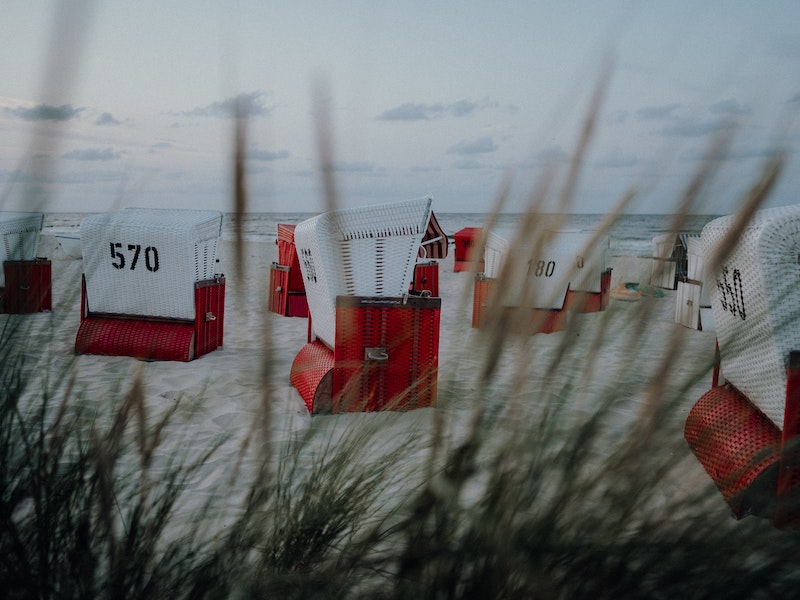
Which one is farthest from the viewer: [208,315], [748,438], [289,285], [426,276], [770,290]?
[426,276]

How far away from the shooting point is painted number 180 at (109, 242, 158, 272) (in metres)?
5.43

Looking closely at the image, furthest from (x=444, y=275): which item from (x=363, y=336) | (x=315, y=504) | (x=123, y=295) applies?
(x=315, y=504)

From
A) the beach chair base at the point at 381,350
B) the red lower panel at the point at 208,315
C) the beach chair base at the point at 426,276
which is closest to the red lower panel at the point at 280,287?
the beach chair base at the point at 426,276

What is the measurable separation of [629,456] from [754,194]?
1.23 feet

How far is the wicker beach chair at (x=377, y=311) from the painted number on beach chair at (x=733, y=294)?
1632 mm

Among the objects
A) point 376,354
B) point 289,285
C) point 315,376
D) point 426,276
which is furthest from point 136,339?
point 426,276

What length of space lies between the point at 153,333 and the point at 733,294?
4439 millimetres

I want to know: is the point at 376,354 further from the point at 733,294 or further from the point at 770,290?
the point at 770,290

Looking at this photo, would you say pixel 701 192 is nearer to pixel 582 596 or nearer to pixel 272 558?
pixel 582 596

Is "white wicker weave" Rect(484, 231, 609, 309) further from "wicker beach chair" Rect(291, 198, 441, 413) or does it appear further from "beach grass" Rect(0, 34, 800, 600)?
"wicker beach chair" Rect(291, 198, 441, 413)

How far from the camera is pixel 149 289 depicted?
5520 mm

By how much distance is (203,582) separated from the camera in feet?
3.43

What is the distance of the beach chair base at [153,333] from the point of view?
17.6ft

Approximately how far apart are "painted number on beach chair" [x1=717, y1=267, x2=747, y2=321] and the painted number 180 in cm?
430
